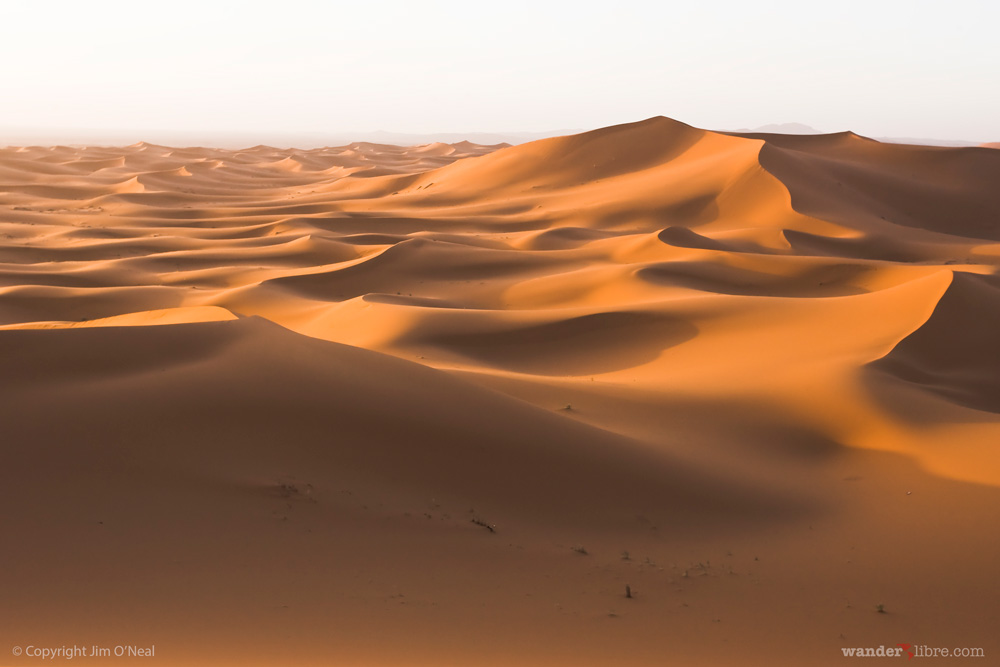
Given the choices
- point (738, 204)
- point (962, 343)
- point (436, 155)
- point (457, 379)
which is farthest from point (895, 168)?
point (436, 155)

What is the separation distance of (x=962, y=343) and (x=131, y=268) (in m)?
17.2

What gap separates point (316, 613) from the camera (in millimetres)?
4168

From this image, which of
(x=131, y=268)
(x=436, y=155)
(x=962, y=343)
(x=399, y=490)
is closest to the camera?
(x=399, y=490)

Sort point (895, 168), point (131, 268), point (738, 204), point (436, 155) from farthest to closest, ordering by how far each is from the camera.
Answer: point (436, 155) < point (895, 168) < point (738, 204) < point (131, 268)

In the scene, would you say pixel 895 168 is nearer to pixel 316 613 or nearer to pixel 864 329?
pixel 864 329

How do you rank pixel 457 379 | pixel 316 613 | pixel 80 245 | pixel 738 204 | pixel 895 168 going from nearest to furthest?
pixel 316 613 < pixel 457 379 < pixel 80 245 < pixel 738 204 < pixel 895 168

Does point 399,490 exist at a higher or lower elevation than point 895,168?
lower

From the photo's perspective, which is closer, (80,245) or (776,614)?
(776,614)

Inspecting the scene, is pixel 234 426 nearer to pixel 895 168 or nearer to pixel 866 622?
pixel 866 622

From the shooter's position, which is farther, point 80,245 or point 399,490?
point 80,245

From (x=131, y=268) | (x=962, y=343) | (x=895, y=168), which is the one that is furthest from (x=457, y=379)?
(x=895, y=168)

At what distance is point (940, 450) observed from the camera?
7.85 metres

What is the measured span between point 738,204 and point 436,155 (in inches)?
2098

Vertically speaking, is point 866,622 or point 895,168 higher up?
point 895,168
